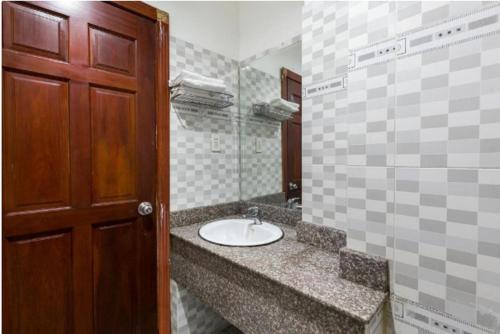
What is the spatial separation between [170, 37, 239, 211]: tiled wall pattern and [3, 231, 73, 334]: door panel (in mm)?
540

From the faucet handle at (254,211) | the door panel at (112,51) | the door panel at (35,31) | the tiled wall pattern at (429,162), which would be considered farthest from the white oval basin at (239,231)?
the door panel at (35,31)

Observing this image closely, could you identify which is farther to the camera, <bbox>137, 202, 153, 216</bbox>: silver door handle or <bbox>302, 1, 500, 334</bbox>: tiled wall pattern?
<bbox>137, 202, 153, 216</bbox>: silver door handle

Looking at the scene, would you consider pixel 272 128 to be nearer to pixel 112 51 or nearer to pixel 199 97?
pixel 199 97

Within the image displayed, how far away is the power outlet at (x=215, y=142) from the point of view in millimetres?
1521

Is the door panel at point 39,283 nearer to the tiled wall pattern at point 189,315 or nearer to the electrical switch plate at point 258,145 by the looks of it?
the tiled wall pattern at point 189,315

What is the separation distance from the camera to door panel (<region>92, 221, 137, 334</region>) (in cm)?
113

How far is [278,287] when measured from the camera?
2.61 ft

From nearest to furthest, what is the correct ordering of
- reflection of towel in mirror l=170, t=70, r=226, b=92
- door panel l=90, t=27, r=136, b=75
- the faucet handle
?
door panel l=90, t=27, r=136, b=75
reflection of towel in mirror l=170, t=70, r=226, b=92
the faucet handle

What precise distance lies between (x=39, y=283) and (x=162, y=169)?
0.70 m

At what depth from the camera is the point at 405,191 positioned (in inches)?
26.9

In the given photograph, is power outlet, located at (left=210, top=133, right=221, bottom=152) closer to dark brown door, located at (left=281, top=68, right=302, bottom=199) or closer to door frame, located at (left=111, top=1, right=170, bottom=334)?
door frame, located at (left=111, top=1, right=170, bottom=334)

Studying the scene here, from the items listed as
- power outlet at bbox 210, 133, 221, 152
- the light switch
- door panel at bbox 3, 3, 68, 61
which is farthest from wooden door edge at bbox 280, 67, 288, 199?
door panel at bbox 3, 3, 68, 61

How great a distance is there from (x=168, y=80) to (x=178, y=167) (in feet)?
1.59

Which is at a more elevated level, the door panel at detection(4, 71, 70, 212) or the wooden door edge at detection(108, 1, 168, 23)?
the wooden door edge at detection(108, 1, 168, 23)
